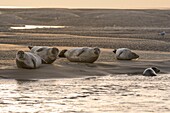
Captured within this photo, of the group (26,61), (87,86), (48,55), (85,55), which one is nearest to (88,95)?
(87,86)

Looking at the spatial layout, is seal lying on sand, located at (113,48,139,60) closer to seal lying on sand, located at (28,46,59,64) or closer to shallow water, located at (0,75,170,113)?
seal lying on sand, located at (28,46,59,64)

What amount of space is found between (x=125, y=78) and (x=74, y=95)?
389 centimetres

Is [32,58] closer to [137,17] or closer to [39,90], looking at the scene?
[39,90]

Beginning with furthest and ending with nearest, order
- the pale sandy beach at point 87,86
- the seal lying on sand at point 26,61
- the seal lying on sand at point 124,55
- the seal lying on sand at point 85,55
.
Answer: the seal lying on sand at point 124,55, the seal lying on sand at point 85,55, the seal lying on sand at point 26,61, the pale sandy beach at point 87,86

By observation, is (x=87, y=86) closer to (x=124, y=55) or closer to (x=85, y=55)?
(x=85, y=55)

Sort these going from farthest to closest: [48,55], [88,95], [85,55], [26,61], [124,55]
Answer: [124,55] → [85,55] → [48,55] → [26,61] → [88,95]

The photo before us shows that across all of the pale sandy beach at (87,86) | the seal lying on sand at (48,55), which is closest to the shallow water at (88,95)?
the pale sandy beach at (87,86)

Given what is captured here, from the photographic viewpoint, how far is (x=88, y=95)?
13227 mm

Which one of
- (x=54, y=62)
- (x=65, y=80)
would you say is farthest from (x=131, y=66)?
(x=65, y=80)

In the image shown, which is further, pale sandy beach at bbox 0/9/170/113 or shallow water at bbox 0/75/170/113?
pale sandy beach at bbox 0/9/170/113

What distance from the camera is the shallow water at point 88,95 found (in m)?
A: 11.5

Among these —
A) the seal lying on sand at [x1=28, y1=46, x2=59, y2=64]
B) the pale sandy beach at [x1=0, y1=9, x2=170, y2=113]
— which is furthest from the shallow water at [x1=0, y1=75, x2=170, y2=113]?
the seal lying on sand at [x1=28, y1=46, x2=59, y2=64]

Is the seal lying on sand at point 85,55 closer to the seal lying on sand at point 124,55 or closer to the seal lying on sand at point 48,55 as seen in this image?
the seal lying on sand at point 48,55

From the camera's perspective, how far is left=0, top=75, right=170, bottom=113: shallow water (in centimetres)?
1150
